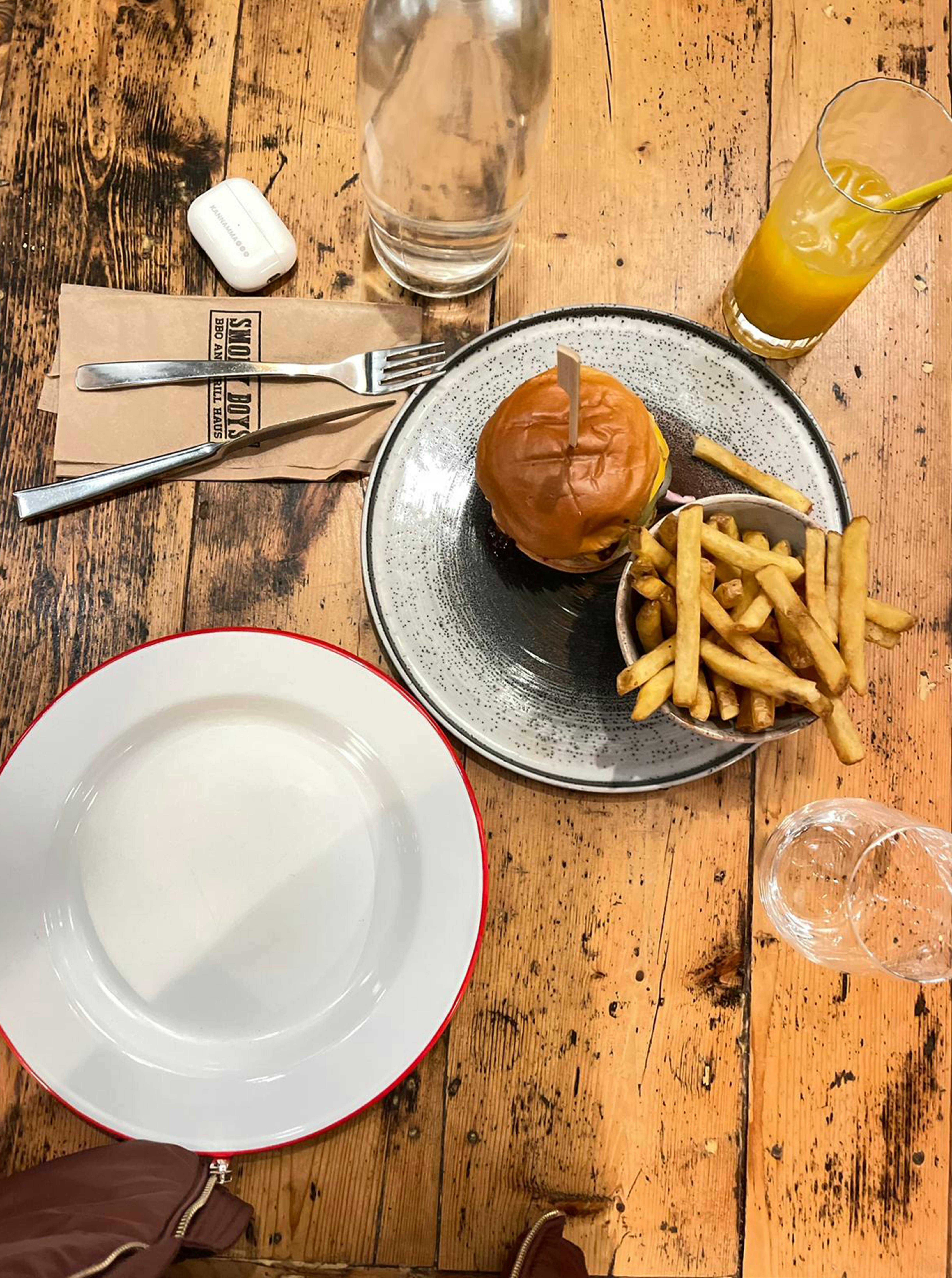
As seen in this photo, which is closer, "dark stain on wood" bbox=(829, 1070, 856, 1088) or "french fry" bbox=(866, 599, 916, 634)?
"french fry" bbox=(866, 599, 916, 634)

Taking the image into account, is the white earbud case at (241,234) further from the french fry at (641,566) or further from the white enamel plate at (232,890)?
the french fry at (641,566)

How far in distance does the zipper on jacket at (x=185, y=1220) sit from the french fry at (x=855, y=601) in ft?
2.96

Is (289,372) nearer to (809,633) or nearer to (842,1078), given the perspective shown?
(809,633)

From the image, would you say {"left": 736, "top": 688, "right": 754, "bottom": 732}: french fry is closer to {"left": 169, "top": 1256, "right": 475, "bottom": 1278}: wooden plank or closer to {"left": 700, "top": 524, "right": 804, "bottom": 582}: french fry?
{"left": 700, "top": 524, "right": 804, "bottom": 582}: french fry

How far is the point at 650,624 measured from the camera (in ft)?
3.45

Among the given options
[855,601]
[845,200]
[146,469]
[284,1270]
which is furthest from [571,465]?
[284,1270]

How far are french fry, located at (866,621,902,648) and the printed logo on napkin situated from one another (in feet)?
2.64

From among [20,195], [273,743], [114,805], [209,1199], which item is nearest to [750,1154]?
[209,1199]

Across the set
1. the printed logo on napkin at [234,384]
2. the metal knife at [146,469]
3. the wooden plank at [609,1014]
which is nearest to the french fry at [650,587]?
the wooden plank at [609,1014]

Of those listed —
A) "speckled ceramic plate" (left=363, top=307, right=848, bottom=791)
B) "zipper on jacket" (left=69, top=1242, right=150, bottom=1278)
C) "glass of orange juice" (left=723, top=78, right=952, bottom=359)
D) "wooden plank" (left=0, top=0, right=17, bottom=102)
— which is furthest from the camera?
"wooden plank" (left=0, top=0, right=17, bottom=102)

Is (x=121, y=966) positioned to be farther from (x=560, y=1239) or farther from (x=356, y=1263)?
(x=560, y=1239)

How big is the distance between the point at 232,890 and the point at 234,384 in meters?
0.66

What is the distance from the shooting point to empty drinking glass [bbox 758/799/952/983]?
116cm

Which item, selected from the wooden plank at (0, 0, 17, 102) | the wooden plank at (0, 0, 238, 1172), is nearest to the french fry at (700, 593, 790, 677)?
the wooden plank at (0, 0, 238, 1172)
